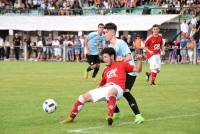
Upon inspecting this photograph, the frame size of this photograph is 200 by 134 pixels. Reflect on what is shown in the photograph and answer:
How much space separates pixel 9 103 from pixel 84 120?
3940 millimetres

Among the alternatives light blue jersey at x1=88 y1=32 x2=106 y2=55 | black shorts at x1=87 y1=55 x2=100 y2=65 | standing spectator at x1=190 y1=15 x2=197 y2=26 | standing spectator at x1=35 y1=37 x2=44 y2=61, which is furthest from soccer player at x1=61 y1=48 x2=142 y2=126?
standing spectator at x1=35 y1=37 x2=44 y2=61

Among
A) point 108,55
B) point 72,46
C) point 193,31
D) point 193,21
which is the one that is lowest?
point 72,46

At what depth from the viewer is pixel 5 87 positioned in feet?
73.5

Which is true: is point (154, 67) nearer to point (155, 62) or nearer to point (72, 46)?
point (155, 62)

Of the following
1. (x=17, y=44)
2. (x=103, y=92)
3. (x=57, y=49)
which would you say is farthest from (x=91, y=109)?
(x=17, y=44)

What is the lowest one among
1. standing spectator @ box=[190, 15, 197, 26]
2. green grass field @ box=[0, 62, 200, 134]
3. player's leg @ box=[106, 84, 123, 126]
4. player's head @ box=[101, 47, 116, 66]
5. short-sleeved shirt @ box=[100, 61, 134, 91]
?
green grass field @ box=[0, 62, 200, 134]

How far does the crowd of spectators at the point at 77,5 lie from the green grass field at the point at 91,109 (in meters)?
21.5

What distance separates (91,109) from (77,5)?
37715mm

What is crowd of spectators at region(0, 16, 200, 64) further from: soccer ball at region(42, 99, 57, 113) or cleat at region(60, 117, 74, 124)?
cleat at region(60, 117, 74, 124)

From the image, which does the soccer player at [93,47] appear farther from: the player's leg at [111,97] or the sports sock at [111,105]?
the sports sock at [111,105]

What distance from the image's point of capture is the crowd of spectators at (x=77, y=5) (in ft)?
153

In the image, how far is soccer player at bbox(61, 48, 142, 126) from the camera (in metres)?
12.6

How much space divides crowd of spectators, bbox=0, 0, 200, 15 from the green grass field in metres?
21.5

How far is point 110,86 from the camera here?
1280 centimetres
